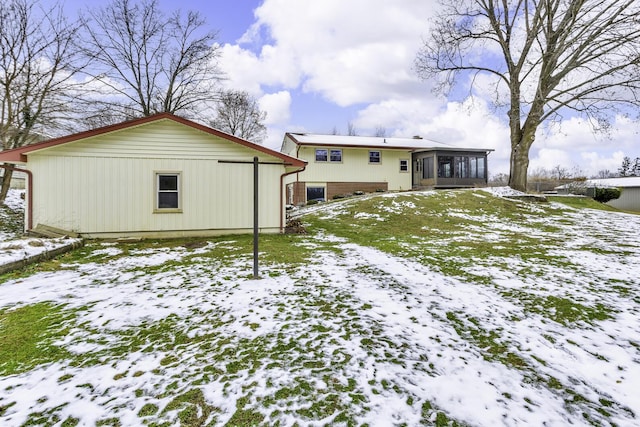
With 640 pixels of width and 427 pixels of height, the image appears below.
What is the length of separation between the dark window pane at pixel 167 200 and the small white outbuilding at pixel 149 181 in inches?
1.2

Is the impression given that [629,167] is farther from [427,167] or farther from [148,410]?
[148,410]

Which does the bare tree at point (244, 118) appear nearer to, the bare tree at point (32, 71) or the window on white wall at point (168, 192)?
the bare tree at point (32, 71)

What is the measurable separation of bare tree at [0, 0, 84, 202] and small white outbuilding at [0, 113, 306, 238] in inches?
254

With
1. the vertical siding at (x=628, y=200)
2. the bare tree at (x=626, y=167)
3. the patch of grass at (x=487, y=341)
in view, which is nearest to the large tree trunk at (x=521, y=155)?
the patch of grass at (x=487, y=341)

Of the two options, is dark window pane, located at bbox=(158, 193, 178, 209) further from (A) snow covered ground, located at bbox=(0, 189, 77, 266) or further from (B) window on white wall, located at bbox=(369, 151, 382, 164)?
(B) window on white wall, located at bbox=(369, 151, 382, 164)

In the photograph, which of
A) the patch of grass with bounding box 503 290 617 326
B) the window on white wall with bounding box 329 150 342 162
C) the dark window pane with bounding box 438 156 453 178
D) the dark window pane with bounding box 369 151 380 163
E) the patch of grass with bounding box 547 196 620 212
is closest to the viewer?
the patch of grass with bounding box 503 290 617 326

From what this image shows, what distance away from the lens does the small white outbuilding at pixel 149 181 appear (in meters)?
8.92

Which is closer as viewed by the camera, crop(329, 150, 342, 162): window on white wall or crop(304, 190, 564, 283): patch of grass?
crop(304, 190, 564, 283): patch of grass

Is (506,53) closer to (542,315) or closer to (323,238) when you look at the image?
(323,238)

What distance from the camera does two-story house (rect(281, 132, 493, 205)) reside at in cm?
2312

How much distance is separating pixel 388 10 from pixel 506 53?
10.9m

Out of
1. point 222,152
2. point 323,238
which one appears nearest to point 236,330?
point 323,238

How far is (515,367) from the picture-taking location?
9.55 ft

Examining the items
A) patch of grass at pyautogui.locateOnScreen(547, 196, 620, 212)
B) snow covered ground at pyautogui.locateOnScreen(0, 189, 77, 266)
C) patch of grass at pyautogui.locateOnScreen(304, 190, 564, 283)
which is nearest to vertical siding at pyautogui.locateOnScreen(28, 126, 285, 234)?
snow covered ground at pyautogui.locateOnScreen(0, 189, 77, 266)
